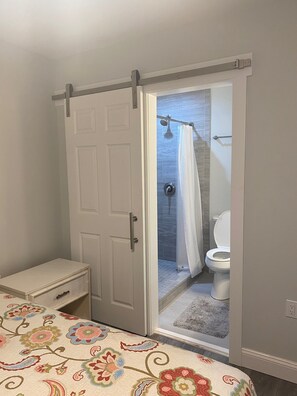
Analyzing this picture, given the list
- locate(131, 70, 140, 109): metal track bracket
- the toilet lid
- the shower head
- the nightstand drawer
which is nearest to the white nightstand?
the nightstand drawer

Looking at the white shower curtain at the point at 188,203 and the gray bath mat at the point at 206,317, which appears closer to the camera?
the gray bath mat at the point at 206,317

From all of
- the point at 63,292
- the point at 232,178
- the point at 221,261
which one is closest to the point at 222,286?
the point at 221,261

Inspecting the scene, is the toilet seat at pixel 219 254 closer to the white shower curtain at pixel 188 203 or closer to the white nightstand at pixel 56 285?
the white shower curtain at pixel 188 203

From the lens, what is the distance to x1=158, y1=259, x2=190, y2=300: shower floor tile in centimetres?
321

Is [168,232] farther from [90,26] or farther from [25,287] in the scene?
[90,26]

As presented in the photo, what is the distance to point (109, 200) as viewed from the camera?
8.31ft

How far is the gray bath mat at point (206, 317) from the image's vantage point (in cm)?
262

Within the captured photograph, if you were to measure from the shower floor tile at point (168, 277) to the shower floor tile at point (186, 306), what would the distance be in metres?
0.13

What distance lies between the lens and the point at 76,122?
2.61 meters

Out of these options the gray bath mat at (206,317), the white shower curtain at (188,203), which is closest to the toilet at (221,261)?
the gray bath mat at (206,317)

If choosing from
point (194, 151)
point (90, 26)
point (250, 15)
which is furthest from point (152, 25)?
point (194, 151)

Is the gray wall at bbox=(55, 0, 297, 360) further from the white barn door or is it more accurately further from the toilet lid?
the toilet lid

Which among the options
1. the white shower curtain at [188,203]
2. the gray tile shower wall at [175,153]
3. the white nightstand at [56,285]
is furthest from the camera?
the gray tile shower wall at [175,153]

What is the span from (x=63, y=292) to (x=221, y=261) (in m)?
1.58
